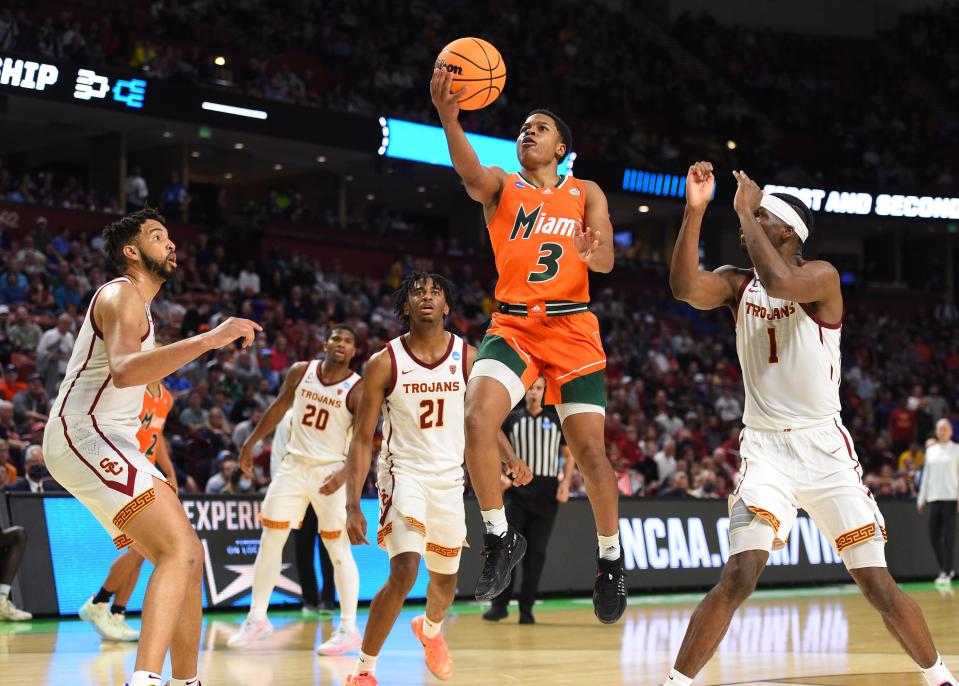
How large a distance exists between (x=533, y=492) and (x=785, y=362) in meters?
5.52

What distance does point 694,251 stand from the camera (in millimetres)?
5781

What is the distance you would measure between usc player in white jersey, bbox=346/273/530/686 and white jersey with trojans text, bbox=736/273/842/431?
1.99 m

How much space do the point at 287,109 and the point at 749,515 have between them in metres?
19.2

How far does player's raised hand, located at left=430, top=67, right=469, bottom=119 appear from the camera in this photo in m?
5.72

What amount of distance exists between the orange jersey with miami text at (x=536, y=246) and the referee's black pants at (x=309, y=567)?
6217 millimetres

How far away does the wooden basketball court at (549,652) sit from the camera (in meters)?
7.59

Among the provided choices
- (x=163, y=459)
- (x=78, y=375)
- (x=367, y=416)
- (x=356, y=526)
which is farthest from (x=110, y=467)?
(x=163, y=459)

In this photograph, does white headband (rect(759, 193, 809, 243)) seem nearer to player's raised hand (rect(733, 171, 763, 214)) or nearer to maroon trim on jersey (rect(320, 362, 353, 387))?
player's raised hand (rect(733, 171, 763, 214))

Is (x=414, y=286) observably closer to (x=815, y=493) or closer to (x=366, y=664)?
(x=366, y=664)

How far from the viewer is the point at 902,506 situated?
17250mm

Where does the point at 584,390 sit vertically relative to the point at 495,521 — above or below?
above

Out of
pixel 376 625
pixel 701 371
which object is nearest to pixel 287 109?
pixel 701 371

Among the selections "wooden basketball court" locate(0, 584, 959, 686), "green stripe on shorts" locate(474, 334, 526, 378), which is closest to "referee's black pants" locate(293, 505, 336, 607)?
"wooden basketball court" locate(0, 584, 959, 686)

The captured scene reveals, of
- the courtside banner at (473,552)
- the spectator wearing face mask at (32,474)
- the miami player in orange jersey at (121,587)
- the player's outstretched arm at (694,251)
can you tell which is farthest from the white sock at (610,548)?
the spectator wearing face mask at (32,474)
